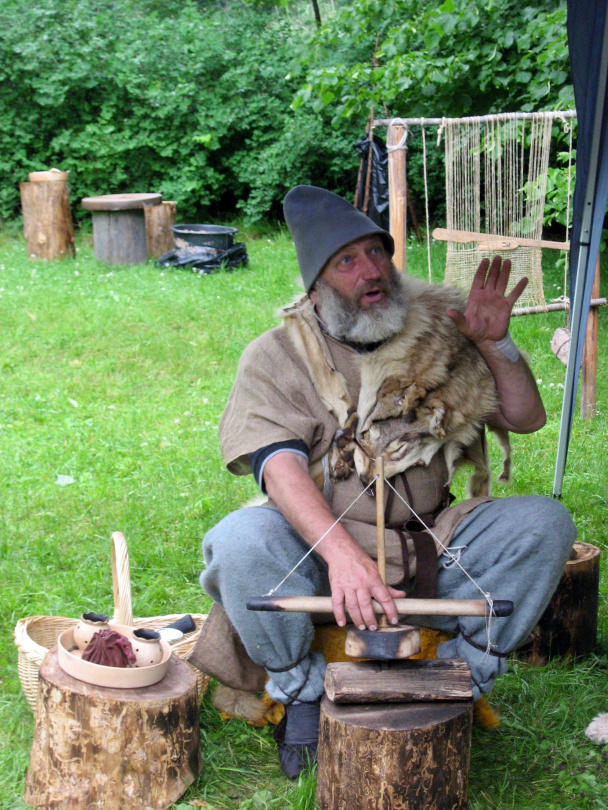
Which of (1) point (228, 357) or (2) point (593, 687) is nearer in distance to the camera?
(2) point (593, 687)

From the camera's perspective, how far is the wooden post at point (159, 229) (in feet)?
32.9

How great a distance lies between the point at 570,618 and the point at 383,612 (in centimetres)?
117

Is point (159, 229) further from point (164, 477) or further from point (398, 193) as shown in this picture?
point (164, 477)

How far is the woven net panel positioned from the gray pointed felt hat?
3.23m

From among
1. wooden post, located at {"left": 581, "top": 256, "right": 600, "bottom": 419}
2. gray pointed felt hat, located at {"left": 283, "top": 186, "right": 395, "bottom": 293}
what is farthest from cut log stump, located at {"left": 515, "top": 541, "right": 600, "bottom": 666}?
wooden post, located at {"left": 581, "top": 256, "right": 600, "bottom": 419}

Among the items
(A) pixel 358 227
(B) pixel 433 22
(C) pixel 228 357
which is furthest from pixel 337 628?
(B) pixel 433 22

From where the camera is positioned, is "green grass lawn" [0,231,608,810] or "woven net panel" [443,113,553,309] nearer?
"green grass lawn" [0,231,608,810]

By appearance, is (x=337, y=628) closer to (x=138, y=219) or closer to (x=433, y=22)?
(x=433, y=22)

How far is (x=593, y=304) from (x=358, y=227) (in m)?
2.87

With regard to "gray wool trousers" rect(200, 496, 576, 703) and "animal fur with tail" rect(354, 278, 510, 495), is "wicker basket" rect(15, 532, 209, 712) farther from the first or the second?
"animal fur with tail" rect(354, 278, 510, 495)

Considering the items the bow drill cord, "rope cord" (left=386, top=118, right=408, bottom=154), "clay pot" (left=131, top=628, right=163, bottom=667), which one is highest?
"rope cord" (left=386, top=118, right=408, bottom=154)

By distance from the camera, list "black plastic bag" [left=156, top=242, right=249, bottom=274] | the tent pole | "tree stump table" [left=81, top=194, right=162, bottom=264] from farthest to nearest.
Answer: "tree stump table" [left=81, top=194, right=162, bottom=264], "black plastic bag" [left=156, top=242, right=249, bottom=274], the tent pole

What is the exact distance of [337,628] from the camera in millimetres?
2641

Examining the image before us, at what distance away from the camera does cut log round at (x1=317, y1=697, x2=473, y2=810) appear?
2037 mm
